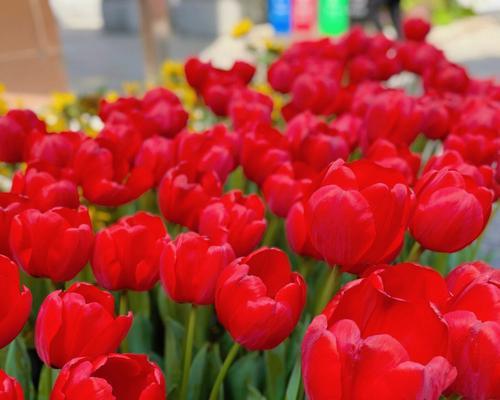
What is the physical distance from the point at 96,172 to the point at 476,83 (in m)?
1.03

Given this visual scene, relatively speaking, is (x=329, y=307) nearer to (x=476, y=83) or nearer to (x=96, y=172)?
(x=96, y=172)

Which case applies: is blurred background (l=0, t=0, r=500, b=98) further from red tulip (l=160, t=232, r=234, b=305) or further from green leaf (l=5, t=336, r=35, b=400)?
red tulip (l=160, t=232, r=234, b=305)

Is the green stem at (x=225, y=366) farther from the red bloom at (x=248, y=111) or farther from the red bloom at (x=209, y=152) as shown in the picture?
the red bloom at (x=248, y=111)

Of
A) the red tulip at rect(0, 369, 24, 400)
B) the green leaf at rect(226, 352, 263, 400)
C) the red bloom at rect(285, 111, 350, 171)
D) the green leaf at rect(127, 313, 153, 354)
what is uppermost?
the red tulip at rect(0, 369, 24, 400)

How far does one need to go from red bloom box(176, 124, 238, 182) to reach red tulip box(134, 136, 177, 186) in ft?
0.06

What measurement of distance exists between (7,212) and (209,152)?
0.30m

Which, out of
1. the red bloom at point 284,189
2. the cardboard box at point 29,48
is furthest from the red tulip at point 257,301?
the cardboard box at point 29,48

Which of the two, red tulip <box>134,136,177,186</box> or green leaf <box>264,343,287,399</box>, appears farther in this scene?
red tulip <box>134,136,177,186</box>

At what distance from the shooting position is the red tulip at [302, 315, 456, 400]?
1.31 feet

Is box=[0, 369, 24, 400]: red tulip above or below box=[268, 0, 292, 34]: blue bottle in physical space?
above

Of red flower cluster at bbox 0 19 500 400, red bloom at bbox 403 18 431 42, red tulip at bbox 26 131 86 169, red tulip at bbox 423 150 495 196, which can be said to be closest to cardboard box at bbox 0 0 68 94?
red bloom at bbox 403 18 431 42

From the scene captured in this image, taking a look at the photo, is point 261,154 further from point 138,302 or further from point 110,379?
point 110,379

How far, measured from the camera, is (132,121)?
102cm

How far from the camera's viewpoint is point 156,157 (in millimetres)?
877
